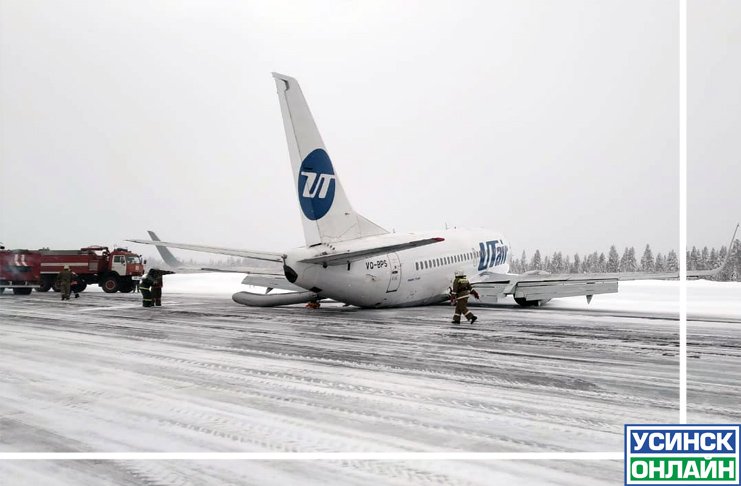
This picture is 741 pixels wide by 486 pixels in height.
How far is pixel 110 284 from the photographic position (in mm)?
41375

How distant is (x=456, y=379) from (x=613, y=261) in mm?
105157

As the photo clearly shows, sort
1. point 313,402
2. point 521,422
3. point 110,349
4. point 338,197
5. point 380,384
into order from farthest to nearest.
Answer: point 338,197
point 110,349
point 380,384
point 313,402
point 521,422

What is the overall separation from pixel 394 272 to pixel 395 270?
10 cm

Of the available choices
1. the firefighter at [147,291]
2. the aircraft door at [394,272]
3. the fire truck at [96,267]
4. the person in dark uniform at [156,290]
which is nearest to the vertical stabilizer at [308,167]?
the aircraft door at [394,272]

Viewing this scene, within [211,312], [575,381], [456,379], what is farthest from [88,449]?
[211,312]

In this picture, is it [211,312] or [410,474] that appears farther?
[211,312]

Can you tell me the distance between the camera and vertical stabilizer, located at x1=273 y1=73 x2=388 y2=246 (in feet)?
66.1

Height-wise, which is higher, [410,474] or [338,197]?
[338,197]

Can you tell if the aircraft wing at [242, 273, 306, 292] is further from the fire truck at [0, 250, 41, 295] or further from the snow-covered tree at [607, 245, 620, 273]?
the snow-covered tree at [607, 245, 620, 273]

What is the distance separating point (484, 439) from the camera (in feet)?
19.4

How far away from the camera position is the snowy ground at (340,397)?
16.8 ft

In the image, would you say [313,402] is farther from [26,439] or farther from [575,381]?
[575,381]

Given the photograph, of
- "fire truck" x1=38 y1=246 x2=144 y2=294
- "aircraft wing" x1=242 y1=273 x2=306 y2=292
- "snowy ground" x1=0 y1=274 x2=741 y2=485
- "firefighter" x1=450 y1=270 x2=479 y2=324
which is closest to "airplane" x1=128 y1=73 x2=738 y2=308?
"firefighter" x1=450 y1=270 x2=479 y2=324

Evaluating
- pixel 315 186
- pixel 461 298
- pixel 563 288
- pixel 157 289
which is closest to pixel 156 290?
pixel 157 289
